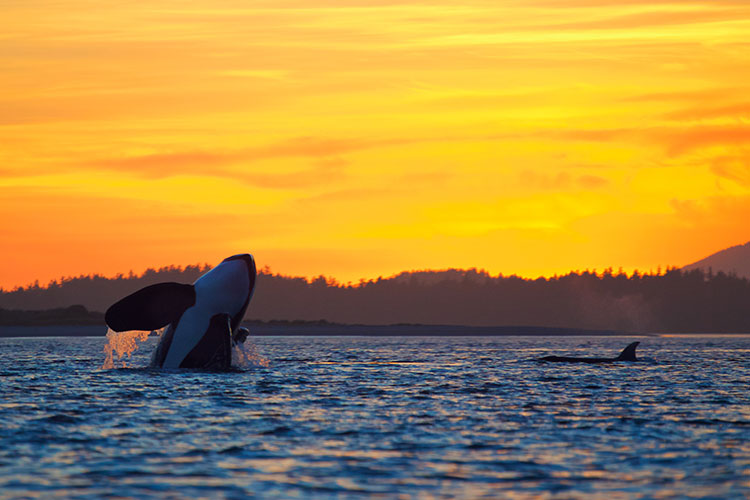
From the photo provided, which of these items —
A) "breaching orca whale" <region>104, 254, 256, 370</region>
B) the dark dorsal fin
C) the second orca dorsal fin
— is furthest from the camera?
the dark dorsal fin

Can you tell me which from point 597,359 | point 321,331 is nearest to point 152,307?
point 597,359

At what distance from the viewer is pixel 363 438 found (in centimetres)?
2062

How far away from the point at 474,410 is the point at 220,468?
409 inches

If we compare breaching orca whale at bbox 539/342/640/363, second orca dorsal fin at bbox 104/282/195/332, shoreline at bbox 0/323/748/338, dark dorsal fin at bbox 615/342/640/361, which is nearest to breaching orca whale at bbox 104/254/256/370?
second orca dorsal fin at bbox 104/282/195/332

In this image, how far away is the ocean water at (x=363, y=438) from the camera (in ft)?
51.9

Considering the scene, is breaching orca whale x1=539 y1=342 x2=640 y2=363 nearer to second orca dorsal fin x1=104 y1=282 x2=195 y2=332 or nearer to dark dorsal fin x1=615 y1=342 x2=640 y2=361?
dark dorsal fin x1=615 y1=342 x2=640 y2=361

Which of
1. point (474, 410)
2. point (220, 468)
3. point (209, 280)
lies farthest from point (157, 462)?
point (209, 280)

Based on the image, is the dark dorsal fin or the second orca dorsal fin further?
the dark dorsal fin

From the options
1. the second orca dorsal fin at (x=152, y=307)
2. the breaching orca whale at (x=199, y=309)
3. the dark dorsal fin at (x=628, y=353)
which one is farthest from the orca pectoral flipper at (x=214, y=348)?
the dark dorsal fin at (x=628, y=353)

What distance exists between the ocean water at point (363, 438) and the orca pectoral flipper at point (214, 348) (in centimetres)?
44

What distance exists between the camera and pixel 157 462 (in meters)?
17.6

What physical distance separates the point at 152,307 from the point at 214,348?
2.37 meters

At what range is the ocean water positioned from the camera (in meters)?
15.8

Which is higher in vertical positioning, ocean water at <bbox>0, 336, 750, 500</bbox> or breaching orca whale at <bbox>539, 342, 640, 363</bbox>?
breaching orca whale at <bbox>539, 342, 640, 363</bbox>
